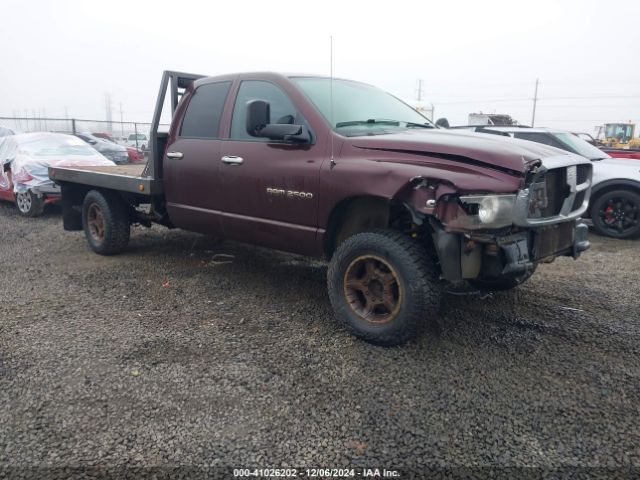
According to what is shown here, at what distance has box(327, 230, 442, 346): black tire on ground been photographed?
3.29m

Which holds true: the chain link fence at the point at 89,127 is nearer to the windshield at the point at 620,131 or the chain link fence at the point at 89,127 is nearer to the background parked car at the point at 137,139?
the background parked car at the point at 137,139

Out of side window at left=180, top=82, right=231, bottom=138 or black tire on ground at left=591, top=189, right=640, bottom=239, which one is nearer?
side window at left=180, top=82, right=231, bottom=138

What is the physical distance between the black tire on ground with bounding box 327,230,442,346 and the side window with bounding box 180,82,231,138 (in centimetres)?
192

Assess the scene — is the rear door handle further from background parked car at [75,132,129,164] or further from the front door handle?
background parked car at [75,132,129,164]

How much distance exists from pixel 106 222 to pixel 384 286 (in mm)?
3767

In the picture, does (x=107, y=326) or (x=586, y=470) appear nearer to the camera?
(x=586, y=470)

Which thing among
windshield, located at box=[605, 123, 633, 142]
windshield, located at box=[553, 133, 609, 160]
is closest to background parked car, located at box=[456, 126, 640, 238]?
windshield, located at box=[553, 133, 609, 160]

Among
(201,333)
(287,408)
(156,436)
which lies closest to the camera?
(156,436)

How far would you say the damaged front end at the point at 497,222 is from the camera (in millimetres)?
3092

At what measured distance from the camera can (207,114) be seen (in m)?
4.84

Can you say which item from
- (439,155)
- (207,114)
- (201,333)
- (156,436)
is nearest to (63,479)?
(156,436)

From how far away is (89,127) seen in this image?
25.1 m

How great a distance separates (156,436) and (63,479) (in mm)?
437

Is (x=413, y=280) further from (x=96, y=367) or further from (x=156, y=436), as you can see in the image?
(x=96, y=367)
